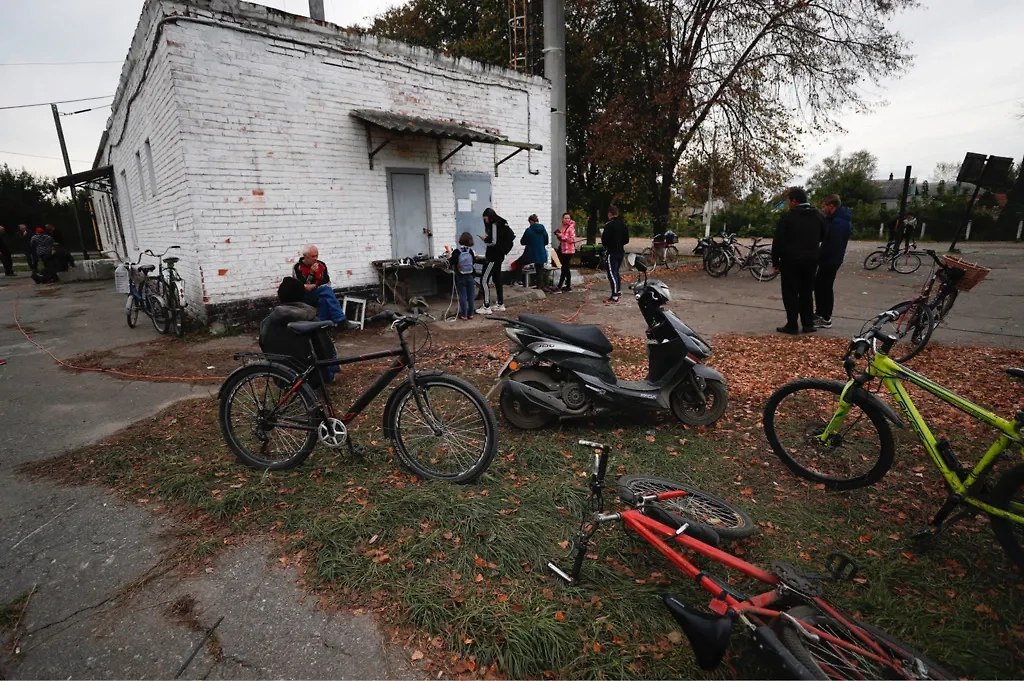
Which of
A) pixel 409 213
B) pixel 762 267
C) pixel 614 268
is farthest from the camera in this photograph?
pixel 762 267

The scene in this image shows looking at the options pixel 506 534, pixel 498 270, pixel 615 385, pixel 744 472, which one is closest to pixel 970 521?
pixel 744 472

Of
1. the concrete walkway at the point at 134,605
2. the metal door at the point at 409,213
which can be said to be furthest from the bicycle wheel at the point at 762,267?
the concrete walkway at the point at 134,605

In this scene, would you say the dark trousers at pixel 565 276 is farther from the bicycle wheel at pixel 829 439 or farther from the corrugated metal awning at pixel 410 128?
the bicycle wheel at pixel 829 439

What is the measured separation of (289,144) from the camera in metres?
8.04

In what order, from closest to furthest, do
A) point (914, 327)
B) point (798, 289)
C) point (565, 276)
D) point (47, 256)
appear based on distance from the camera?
point (914, 327), point (798, 289), point (565, 276), point (47, 256)

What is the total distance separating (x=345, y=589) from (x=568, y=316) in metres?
7.08

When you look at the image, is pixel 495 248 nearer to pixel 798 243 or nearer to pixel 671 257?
pixel 798 243

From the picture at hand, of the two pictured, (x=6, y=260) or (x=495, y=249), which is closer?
(x=495, y=249)

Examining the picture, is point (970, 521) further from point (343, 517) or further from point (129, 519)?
point (129, 519)

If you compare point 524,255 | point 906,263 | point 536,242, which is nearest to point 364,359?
point 536,242

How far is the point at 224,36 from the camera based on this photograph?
7.25m

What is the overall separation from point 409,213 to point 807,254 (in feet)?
22.3

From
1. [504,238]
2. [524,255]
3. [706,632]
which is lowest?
[706,632]

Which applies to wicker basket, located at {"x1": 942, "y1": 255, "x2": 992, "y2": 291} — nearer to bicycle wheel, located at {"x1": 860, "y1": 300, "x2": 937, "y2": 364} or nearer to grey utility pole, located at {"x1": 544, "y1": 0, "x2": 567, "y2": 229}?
bicycle wheel, located at {"x1": 860, "y1": 300, "x2": 937, "y2": 364}
